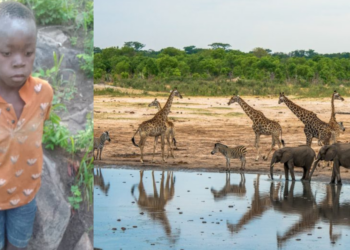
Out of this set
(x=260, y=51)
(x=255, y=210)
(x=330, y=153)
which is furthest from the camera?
(x=260, y=51)

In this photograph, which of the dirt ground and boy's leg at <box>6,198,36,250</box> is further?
the dirt ground

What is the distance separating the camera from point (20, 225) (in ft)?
14.0

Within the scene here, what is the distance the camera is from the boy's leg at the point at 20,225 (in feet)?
13.9

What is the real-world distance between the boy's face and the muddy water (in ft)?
14.6

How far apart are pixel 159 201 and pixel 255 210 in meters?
1.56

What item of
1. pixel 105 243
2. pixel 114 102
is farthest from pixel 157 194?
pixel 114 102

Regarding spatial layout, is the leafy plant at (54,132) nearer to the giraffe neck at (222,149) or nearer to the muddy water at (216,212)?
the muddy water at (216,212)

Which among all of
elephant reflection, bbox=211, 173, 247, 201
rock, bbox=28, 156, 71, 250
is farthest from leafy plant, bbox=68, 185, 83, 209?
elephant reflection, bbox=211, 173, 247, 201

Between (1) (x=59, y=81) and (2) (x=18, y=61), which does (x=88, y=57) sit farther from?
(2) (x=18, y=61)

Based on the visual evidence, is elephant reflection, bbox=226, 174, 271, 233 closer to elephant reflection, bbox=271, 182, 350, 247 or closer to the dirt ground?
elephant reflection, bbox=271, 182, 350, 247

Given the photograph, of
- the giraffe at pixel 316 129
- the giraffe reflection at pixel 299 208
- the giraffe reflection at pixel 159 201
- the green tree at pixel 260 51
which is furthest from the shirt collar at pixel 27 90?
the green tree at pixel 260 51

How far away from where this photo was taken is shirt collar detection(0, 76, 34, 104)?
4125 millimetres

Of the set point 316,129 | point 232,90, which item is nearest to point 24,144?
point 316,129

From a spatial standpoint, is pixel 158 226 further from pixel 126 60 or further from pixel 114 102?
pixel 126 60
